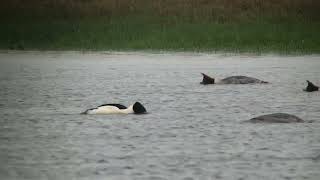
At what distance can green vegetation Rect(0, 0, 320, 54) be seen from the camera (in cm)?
5344

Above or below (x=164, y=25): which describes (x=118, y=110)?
below

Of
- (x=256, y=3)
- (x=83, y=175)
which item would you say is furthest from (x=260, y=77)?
(x=256, y=3)

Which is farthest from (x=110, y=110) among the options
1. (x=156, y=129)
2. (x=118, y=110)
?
(x=156, y=129)

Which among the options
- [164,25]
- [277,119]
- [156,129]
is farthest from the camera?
[164,25]

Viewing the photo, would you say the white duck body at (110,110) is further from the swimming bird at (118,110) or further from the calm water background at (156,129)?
the calm water background at (156,129)

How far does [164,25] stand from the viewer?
57531 millimetres

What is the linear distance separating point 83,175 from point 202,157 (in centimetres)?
219

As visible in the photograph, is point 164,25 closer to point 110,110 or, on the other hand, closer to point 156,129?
point 110,110

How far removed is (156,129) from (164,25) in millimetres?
39432

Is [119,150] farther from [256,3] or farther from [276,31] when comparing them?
[256,3]

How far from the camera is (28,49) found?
55.4 metres

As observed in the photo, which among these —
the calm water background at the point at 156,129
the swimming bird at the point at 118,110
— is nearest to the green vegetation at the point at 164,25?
the calm water background at the point at 156,129

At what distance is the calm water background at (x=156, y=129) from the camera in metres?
13.9

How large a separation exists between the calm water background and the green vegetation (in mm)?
17128
